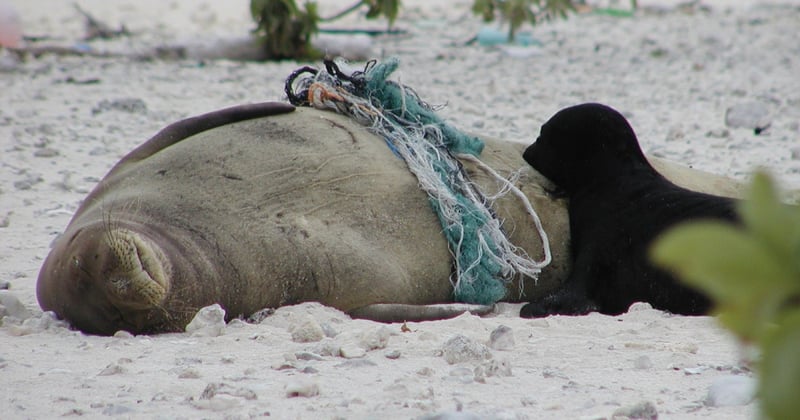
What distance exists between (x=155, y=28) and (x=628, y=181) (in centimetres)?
927

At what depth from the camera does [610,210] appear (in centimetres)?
384

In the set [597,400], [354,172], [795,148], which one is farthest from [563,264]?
[795,148]

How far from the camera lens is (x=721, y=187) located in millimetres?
4465

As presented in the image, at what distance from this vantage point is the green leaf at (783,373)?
2.35 ft

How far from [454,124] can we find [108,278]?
13.1 ft

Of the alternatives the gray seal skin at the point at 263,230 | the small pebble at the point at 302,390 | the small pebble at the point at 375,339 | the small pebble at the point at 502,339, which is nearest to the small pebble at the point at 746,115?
the gray seal skin at the point at 263,230

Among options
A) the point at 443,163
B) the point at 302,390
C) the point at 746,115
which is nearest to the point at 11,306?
the point at 302,390

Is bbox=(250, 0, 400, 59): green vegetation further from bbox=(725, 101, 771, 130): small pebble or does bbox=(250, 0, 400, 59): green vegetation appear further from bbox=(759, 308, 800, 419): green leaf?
bbox=(759, 308, 800, 419): green leaf

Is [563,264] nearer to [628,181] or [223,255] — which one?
[628,181]

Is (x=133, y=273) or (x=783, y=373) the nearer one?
(x=783, y=373)

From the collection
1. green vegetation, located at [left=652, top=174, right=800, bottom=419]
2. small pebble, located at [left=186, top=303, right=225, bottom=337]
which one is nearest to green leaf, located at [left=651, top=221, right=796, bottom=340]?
green vegetation, located at [left=652, top=174, right=800, bottom=419]

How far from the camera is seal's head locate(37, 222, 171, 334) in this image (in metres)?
2.89

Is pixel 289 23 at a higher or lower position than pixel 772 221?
lower

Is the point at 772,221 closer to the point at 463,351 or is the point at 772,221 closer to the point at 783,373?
the point at 783,373
